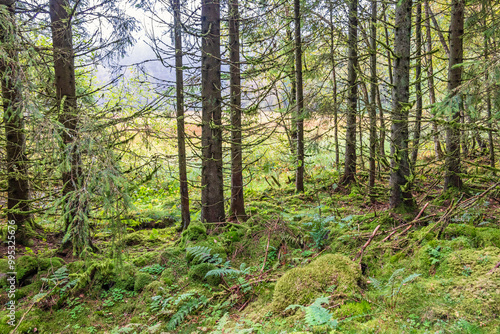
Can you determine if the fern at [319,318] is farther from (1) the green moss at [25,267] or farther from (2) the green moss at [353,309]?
(1) the green moss at [25,267]

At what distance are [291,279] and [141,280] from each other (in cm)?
306

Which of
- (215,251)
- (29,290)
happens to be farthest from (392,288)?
(29,290)

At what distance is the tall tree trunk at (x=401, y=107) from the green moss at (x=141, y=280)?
5.02 meters

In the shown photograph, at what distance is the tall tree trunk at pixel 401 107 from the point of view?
4961mm

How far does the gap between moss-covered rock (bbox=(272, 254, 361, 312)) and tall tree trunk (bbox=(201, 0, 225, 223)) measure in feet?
12.1

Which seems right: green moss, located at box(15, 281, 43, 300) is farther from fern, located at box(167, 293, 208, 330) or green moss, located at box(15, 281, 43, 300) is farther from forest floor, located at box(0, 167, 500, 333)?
fern, located at box(167, 293, 208, 330)

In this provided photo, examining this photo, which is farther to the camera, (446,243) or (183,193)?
(183,193)

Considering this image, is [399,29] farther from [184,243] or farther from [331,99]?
[184,243]

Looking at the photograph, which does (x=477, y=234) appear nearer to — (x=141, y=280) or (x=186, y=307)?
(x=186, y=307)

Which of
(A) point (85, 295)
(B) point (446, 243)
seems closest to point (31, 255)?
(A) point (85, 295)

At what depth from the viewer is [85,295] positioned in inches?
190

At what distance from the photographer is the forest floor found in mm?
2506

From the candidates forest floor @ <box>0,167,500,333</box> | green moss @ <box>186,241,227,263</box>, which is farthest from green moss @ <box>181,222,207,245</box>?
green moss @ <box>186,241,227,263</box>

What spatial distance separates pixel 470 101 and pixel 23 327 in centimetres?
676
